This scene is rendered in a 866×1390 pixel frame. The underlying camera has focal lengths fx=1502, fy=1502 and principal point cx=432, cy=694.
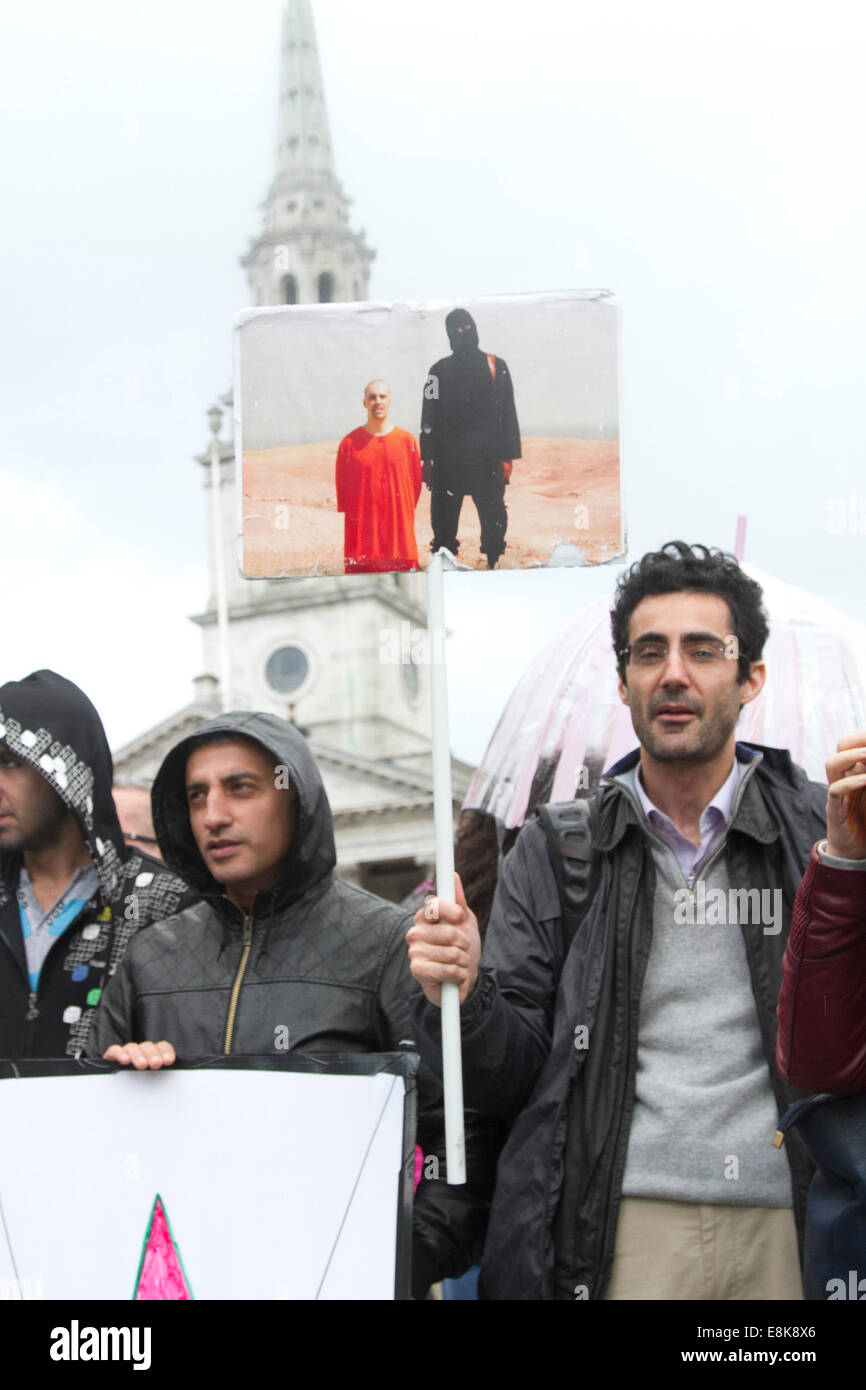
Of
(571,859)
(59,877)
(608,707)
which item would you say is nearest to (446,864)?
(571,859)

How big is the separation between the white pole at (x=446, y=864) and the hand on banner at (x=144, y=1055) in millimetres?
508

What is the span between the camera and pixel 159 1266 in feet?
8.66

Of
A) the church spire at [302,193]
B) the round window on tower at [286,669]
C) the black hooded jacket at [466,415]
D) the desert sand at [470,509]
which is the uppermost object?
the church spire at [302,193]

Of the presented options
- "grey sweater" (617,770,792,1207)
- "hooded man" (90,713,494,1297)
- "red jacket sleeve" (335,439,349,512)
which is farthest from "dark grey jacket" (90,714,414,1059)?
"red jacket sleeve" (335,439,349,512)

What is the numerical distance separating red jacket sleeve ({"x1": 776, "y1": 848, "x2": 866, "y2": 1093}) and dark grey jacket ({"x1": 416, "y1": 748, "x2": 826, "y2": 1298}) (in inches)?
10.9

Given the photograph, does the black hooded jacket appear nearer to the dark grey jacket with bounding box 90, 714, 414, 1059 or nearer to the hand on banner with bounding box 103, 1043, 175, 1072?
the dark grey jacket with bounding box 90, 714, 414, 1059

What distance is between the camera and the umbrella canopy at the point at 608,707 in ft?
14.3

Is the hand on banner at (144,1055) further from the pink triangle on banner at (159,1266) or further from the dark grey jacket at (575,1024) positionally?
the dark grey jacket at (575,1024)

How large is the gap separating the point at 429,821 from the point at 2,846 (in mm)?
41002

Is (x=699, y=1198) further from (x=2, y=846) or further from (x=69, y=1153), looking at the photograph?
(x=2, y=846)

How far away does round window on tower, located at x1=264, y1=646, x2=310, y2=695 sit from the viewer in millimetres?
64625

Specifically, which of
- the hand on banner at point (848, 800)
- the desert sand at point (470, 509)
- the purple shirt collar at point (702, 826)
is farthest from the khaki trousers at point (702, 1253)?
the desert sand at point (470, 509)

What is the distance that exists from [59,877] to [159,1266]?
1.24 metres
